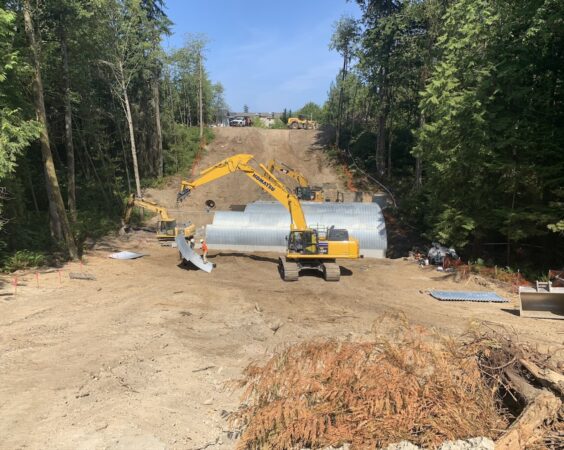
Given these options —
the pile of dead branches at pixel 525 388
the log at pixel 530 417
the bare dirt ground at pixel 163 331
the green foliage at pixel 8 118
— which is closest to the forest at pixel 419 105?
the green foliage at pixel 8 118

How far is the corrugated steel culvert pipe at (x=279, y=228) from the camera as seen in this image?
1008 inches

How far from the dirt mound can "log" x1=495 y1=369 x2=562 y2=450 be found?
30.9 meters

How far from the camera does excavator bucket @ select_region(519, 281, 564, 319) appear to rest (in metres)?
14.1

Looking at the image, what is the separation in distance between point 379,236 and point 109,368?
18996 millimetres

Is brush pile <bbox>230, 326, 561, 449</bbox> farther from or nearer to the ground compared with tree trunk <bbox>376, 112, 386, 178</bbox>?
nearer to the ground

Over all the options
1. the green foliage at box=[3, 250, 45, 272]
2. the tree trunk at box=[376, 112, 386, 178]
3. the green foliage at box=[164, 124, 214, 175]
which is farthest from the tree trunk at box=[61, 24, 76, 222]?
the tree trunk at box=[376, 112, 386, 178]

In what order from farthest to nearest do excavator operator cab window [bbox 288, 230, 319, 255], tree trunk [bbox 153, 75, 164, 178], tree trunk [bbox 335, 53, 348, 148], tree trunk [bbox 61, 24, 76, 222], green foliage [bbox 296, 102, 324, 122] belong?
green foliage [bbox 296, 102, 324, 122] → tree trunk [bbox 335, 53, 348, 148] → tree trunk [bbox 153, 75, 164, 178] → tree trunk [bbox 61, 24, 76, 222] → excavator operator cab window [bbox 288, 230, 319, 255]

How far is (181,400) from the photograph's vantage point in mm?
8250

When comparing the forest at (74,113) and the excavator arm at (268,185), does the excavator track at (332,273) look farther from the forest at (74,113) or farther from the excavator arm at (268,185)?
the forest at (74,113)

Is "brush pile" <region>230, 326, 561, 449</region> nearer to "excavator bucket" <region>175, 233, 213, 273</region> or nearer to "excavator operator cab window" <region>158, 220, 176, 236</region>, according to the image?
"excavator bucket" <region>175, 233, 213, 273</region>

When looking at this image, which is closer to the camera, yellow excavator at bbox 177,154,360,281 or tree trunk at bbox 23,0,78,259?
tree trunk at bbox 23,0,78,259

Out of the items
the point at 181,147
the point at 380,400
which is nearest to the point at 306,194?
the point at 181,147

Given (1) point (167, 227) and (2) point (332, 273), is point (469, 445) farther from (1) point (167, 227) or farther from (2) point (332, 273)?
(1) point (167, 227)

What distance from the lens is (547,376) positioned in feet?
21.7
